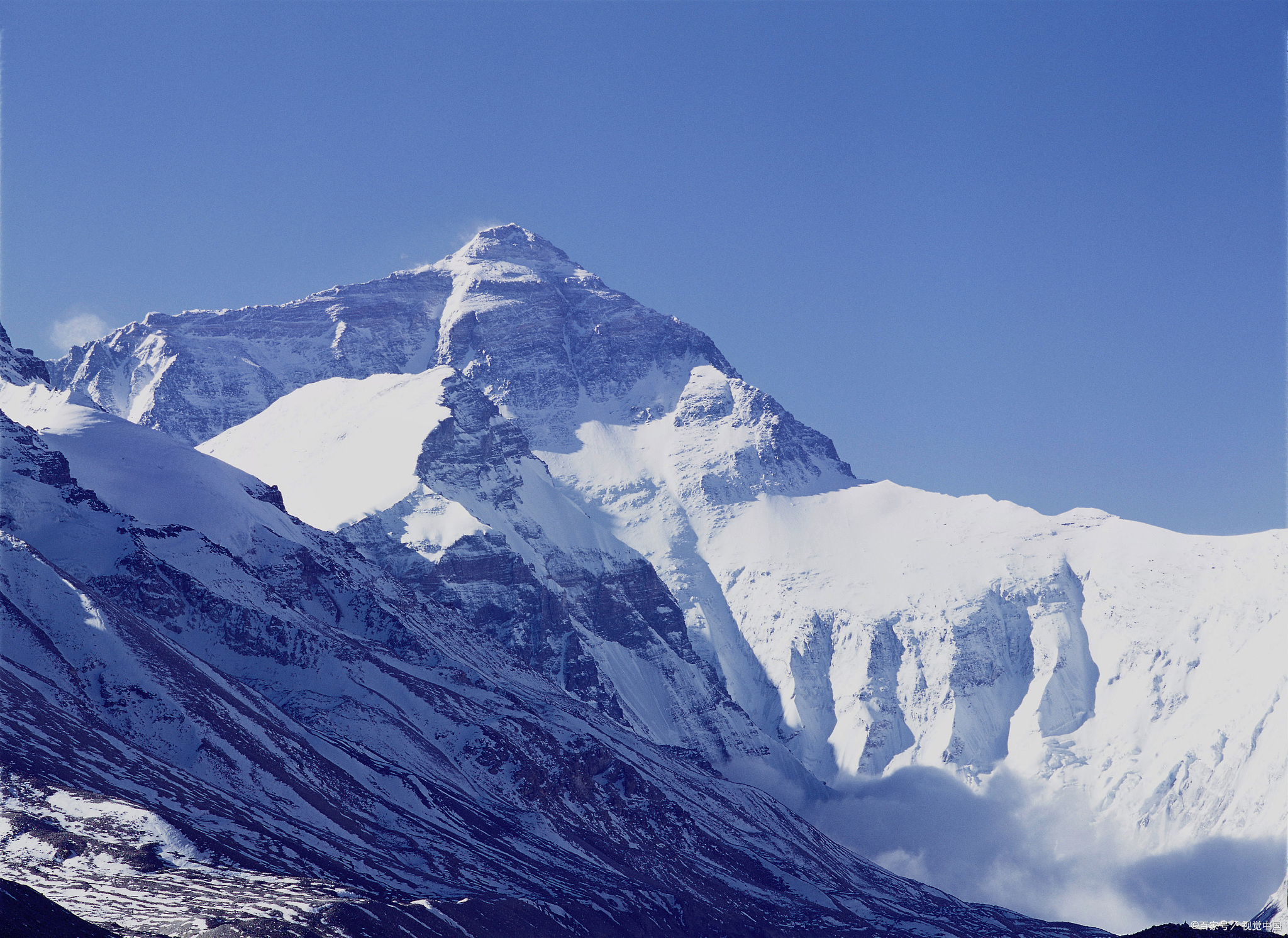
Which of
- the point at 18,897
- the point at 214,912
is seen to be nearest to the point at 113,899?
the point at 214,912

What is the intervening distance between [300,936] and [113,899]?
20696mm

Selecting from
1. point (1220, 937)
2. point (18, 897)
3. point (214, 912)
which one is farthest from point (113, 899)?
point (1220, 937)

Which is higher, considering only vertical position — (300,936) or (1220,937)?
(1220,937)

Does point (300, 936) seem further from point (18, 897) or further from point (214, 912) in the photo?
point (18, 897)

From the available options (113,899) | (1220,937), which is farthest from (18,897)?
(1220,937)

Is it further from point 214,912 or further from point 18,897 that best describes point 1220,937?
point 18,897

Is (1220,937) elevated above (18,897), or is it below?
above

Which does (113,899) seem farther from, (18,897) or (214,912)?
(18,897)

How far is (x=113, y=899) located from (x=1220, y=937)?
118 meters

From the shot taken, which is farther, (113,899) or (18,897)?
(113,899)

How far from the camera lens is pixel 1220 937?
195 m

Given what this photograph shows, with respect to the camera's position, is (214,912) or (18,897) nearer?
(18,897)

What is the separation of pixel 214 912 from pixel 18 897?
1256 inches

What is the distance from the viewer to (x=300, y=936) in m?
198
